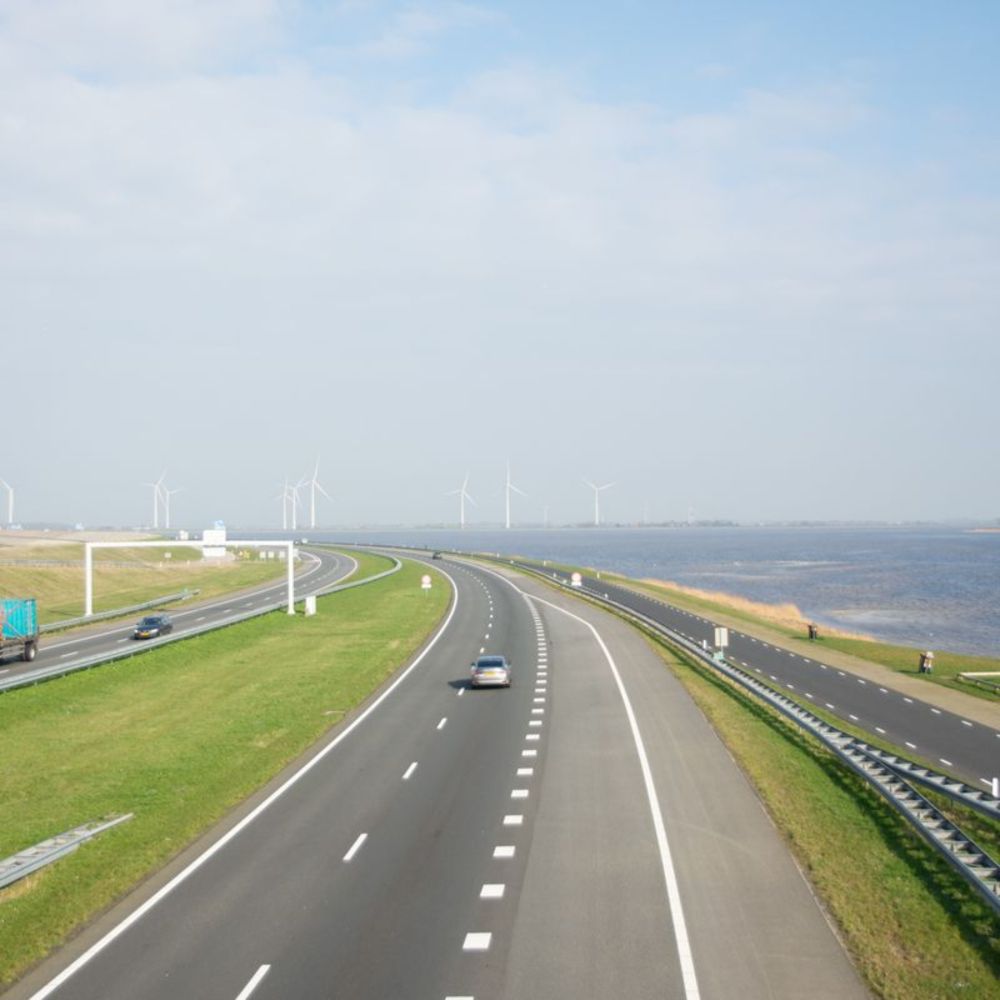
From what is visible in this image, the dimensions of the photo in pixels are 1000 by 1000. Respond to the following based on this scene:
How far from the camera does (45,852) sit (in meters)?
22.0

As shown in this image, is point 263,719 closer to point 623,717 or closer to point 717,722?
point 623,717

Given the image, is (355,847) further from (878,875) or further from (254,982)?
(878,875)

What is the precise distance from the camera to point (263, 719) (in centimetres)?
3841

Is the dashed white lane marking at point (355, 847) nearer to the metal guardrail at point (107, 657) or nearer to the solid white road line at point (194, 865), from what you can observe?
the solid white road line at point (194, 865)

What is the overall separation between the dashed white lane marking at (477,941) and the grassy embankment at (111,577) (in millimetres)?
68312

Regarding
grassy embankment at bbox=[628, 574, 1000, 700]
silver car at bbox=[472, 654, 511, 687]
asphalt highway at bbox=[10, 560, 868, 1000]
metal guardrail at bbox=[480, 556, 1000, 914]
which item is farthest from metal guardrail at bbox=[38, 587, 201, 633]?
metal guardrail at bbox=[480, 556, 1000, 914]

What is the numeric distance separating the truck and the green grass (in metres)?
37.0

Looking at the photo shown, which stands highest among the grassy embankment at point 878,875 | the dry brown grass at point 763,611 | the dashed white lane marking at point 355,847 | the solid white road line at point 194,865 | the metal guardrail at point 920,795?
the metal guardrail at point 920,795

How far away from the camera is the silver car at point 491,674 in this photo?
148ft

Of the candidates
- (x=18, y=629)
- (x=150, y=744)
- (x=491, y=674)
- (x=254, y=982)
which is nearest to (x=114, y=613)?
(x=18, y=629)

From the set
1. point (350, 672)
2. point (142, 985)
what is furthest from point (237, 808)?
point (350, 672)

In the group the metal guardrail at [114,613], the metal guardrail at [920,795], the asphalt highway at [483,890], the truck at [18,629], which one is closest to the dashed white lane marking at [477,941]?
the asphalt highway at [483,890]

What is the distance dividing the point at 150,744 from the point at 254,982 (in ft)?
67.4

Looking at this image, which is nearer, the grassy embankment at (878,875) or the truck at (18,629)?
the grassy embankment at (878,875)
